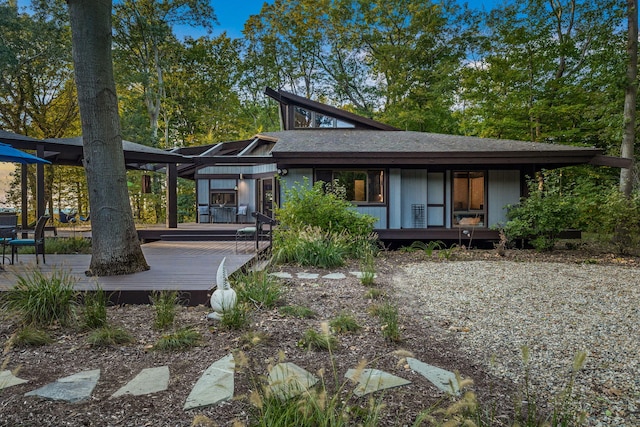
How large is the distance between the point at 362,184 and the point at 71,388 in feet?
31.0

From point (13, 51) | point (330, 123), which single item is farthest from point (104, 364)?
point (13, 51)

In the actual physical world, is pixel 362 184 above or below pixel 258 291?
above

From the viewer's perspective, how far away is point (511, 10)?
1638cm

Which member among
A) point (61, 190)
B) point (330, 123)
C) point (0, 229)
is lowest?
point (0, 229)

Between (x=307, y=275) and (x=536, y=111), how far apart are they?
13335 millimetres

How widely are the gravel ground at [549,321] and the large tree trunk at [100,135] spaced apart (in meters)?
4.06

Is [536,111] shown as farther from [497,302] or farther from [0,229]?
[0,229]

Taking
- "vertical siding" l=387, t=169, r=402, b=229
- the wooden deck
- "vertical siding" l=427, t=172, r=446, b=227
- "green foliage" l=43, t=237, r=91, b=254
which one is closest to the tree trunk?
"vertical siding" l=427, t=172, r=446, b=227

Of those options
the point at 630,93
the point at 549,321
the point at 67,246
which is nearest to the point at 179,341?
the point at 549,321

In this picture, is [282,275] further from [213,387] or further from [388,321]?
[213,387]

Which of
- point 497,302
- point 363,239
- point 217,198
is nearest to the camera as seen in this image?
point 497,302

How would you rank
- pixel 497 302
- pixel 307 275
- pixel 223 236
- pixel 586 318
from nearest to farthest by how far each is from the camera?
pixel 586 318
pixel 497 302
pixel 307 275
pixel 223 236

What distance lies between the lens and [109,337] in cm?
320

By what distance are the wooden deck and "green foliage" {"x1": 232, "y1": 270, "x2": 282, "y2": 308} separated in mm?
385
